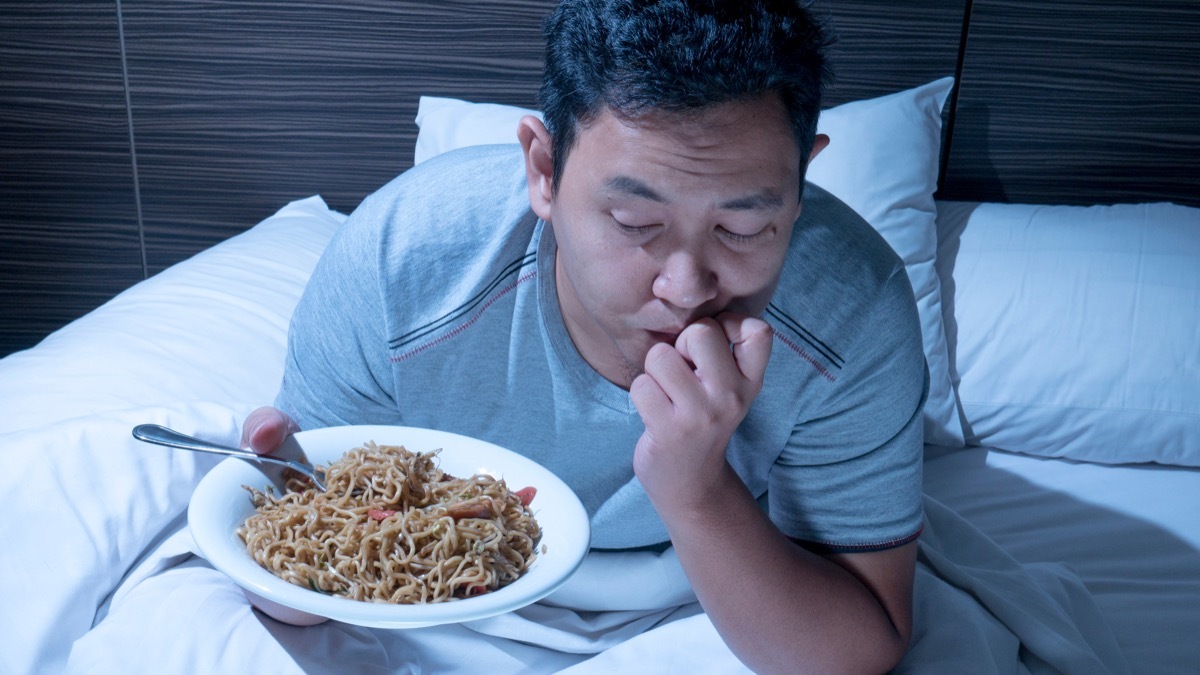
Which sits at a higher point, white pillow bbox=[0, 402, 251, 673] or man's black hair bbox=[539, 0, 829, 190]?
man's black hair bbox=[539, 0, 829, 190]

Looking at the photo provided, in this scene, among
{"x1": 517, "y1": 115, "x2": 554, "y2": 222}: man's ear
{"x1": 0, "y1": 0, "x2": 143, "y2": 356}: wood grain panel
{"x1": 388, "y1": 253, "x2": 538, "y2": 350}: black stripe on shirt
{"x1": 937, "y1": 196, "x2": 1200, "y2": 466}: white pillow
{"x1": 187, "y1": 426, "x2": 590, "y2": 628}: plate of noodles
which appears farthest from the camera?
{"x1": 0, "y1": 0, "x2": 143, "y2": 356}: wood grain panel

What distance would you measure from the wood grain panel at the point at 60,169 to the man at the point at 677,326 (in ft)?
4.76

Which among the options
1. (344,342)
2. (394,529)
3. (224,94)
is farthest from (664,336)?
(224,94)

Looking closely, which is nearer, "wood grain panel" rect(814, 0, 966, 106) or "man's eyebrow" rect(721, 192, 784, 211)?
"man's eyebrow" rect(721, 192, 784, 211)

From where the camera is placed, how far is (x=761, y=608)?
4.01 ft

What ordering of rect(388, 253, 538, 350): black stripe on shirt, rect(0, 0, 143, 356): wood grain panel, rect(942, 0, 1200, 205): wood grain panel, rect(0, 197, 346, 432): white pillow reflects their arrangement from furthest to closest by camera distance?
rect(0, 0, 143, 356): wood grain panel, rect(942, 0, 1200, 205): wood grain panel, rect(0, 197, 346, 432): white pillow, rect(388, 253, 538, 350): black stripe on shirt

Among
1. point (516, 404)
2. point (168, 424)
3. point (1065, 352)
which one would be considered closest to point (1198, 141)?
point (1065, 352)

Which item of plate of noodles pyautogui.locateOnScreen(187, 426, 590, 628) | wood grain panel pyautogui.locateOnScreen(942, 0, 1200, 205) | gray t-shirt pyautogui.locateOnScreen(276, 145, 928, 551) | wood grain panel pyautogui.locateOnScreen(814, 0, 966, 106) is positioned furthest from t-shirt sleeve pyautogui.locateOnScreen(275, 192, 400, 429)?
wood grain panel pyautogui.locateOnScreen(942, 0, 1200, 205)

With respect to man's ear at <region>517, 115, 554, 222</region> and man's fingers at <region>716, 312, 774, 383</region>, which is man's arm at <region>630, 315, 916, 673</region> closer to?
man's fingers at <region>716, 312, 774, 383</region>

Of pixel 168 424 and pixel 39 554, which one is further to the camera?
pixel 168 424

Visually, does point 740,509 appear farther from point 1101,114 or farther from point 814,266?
point 1101,114

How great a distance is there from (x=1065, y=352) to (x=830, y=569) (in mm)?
988

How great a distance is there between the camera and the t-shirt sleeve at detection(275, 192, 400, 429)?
136 cm

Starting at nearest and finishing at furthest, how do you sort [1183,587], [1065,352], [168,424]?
[168,424] < [1183,587] < [1065,352]
